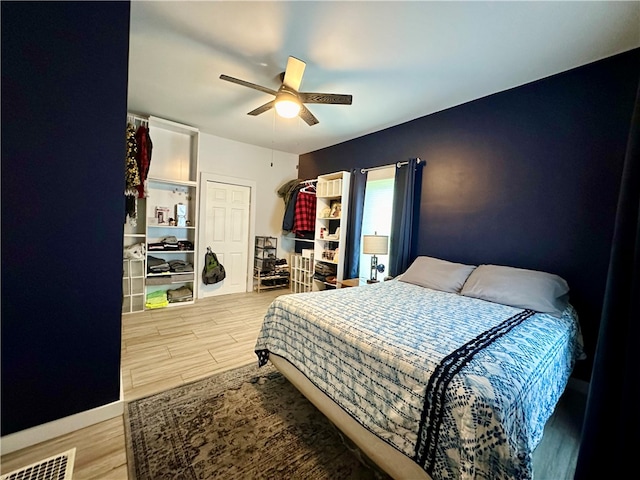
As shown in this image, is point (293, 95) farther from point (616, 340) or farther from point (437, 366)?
point (616, 340)

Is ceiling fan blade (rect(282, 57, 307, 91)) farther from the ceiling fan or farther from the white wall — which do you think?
the white wall

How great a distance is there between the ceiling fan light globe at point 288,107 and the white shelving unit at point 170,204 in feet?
6.88

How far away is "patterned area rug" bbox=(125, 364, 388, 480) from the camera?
49.6 inches

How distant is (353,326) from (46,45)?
2241 millimetres

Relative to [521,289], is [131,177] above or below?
above

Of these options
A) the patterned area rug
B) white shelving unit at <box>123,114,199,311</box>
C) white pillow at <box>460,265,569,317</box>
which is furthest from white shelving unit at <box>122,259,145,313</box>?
white pillow at <box>460,265,569,317</box>

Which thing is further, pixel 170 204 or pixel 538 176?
pixel 170 204

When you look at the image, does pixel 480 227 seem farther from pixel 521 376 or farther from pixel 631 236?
pixel 631 236

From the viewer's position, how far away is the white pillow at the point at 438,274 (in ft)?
7.95

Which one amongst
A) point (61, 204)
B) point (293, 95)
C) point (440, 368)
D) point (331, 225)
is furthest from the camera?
Answer: point (331, 225)

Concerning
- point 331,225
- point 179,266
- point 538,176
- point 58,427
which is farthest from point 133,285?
point 538,176

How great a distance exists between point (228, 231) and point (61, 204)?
302 centimetres

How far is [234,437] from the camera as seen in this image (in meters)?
1.45

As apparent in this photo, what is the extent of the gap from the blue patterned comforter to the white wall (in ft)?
10.3
